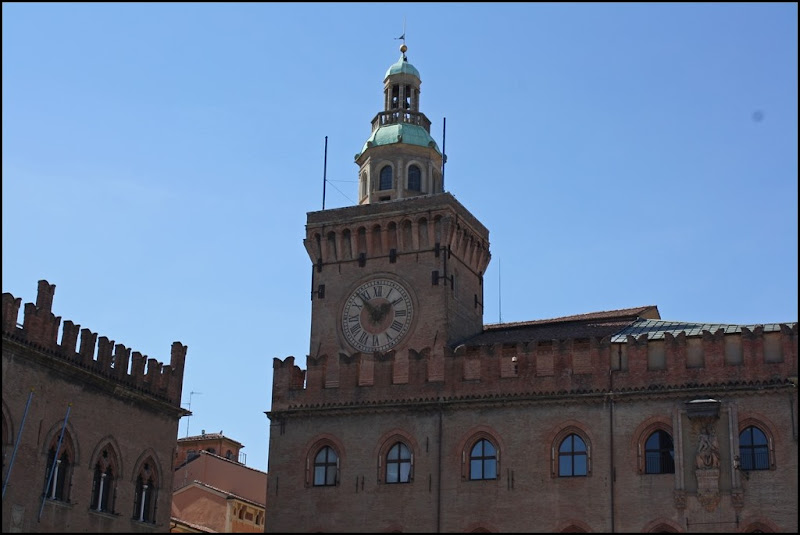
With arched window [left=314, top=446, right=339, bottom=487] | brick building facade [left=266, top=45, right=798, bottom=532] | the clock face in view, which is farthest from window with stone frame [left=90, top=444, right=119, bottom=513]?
the clock face

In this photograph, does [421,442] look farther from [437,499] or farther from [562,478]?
[562,478]

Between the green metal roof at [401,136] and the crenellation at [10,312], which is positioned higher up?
the green metal roof at [401,136]

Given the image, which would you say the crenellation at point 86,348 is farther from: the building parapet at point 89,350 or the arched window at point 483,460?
the arched window at point 483,460

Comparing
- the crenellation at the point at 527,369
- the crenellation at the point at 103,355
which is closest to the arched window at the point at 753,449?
A: the crenellation at the point at 527,369

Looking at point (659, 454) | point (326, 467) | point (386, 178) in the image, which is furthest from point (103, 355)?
point (659, 454)

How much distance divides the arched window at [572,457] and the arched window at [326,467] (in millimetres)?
6724

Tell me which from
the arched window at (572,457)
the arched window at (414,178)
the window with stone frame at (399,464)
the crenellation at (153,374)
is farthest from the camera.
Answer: the arched window at (414,178)

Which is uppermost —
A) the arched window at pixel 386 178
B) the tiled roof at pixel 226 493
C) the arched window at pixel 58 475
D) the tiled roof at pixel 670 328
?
the arched window at pixel 386 178

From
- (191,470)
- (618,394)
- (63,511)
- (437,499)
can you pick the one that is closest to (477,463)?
(437,499)

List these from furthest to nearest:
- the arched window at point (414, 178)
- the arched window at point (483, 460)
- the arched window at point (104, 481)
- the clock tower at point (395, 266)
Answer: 1. the arched window at point (414, 178)
2. the clock tower at point (395, 266)
3. the arched window at point (483, 460)
4. the arched window at point (104, 481)

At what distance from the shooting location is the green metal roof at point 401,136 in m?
39.8

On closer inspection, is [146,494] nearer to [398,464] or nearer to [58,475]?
[58,475]

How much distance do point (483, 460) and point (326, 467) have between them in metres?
4.84

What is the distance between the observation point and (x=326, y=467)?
34.4 meters
